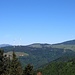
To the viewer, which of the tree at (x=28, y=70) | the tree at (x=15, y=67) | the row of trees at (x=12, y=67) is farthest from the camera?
the tree at (x=28, y=70)

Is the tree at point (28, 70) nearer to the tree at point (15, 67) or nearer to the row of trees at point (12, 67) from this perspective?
the row of trees at point (12, 67)

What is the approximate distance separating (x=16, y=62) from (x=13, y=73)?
106 inches

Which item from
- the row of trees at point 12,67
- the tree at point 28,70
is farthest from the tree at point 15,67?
the tree at point 28,70

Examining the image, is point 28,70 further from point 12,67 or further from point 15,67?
point 12,67

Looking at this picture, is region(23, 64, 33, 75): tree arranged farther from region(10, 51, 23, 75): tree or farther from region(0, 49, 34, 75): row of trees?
region(10, 51, 23, 75): tree

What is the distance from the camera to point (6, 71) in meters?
58.6

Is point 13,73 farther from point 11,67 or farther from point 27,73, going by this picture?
point 27,73

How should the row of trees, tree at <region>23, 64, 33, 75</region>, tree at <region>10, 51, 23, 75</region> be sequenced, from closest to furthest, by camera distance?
tree at <region>10, 51, 23, 75</region> < the row of trees < tree at <region>23, 64, 33, 75</region>

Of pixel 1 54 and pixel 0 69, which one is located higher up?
pixel 1 54

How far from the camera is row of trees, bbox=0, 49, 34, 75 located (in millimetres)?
54094

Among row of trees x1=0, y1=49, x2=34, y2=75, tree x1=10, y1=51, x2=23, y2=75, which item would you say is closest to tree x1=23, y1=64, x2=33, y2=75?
row of trees x1=0, y1=49, x2=34, y2=75

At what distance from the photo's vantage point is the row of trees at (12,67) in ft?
177

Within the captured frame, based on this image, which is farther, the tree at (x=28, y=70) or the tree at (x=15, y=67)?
the tree at (x=28, y=70)

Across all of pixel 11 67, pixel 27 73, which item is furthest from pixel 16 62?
pixel 27 73
